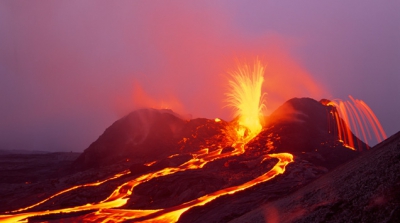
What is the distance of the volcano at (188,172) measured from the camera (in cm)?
2841

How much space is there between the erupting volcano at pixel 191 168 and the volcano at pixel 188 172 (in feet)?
0.45

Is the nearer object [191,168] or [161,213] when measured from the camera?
[161,213]

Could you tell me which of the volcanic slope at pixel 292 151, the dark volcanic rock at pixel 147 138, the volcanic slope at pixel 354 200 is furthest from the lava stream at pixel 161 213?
the dark volcanic rock at pixel 147 138

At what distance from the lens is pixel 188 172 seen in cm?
4112

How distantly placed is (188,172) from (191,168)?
383cm

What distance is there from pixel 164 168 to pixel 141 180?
21.3 ft

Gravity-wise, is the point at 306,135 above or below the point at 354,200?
below

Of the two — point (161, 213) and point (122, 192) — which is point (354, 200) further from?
point (122, 192)

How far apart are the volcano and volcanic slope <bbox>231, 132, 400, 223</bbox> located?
100 centimetres

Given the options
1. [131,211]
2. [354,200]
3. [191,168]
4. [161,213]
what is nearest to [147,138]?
[191,168]

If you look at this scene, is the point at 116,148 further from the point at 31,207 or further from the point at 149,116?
the point at 31,207

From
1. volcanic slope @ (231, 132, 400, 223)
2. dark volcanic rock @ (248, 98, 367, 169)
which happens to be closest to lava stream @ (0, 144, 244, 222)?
dark volcanic rock @ (248, 98, 367, 169)

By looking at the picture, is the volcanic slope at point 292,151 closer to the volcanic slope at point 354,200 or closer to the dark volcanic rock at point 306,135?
the dark volcanic rock at point 306,135

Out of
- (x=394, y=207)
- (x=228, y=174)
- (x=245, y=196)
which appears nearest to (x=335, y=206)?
(x=394, y=207)
